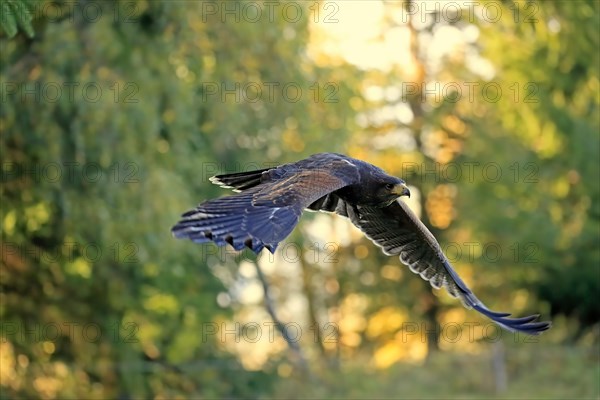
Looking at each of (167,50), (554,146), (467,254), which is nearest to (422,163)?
(467,254)

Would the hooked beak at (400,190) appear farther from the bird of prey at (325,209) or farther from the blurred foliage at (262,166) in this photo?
the blurred foliage at (262,166)

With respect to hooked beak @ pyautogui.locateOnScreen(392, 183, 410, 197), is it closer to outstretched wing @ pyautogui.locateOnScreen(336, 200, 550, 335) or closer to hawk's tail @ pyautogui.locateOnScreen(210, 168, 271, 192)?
outstretched wing @ pyautogui.locateOnScreen(336, 200, 550, 335)

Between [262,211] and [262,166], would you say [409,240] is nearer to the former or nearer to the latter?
[262,211]

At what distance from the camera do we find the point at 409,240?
9391mm

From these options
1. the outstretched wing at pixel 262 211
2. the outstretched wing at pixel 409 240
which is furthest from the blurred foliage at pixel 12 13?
the outstretched wing at pixel 409 240

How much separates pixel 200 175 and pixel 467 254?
10.3 metres

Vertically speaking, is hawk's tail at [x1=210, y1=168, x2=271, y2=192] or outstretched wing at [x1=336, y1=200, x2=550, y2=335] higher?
hawk's tail at [x1=210, y1=168, x2=271, y2=192]

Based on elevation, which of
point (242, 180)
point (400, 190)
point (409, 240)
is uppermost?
point (242, 180)

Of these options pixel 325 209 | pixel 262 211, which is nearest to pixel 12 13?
pixel 262 211

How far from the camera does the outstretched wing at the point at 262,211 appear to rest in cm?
646

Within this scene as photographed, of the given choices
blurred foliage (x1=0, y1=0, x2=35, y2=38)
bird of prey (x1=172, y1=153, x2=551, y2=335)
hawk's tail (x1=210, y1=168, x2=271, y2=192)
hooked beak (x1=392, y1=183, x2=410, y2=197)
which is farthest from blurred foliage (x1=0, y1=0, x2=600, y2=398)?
hooked beak (x1=392, y1=183, x2=410, y2=197)

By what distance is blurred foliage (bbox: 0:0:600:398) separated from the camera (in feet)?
44.3

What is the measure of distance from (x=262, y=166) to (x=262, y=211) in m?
9.26

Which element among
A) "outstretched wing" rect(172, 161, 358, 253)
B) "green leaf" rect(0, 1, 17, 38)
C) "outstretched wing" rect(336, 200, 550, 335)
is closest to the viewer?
"outstretched wing" rect(172, 161, 358, 253)
